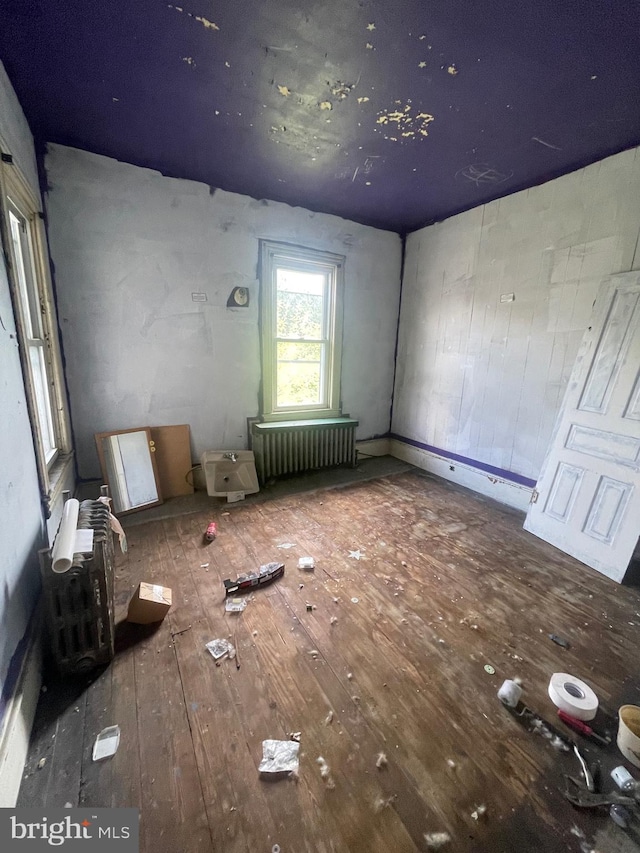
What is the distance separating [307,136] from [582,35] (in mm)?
1451

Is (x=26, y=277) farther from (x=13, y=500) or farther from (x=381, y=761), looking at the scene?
(x=381, y=761)

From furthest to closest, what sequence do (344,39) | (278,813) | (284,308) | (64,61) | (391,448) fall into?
(391,448) < (284,308) < (64,61) < (344,39) < (278,813)

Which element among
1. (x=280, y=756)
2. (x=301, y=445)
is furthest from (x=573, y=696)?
(x=301, y=445)

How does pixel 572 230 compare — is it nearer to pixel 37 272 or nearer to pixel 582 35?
pixel 582 35

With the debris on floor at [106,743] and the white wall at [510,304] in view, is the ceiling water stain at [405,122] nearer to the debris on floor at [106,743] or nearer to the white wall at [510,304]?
the white wall at [510,304]

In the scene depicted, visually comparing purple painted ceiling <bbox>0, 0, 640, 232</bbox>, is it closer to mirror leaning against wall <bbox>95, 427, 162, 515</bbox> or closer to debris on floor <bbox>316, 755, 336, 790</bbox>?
mirror leaning against wall <bbox>95, 427, 162, 515</bbox>

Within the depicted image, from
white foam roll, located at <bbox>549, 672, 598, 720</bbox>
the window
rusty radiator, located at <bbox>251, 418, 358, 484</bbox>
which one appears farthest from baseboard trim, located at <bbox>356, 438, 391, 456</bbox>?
white foam roll, located at <bbox>549, 672, 598, 720</bbox>

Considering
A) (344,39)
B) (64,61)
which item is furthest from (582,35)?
(64,61)

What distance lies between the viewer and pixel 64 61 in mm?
1691

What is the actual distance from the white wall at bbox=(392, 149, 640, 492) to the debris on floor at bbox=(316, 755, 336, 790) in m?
2.63

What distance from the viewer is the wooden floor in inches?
40.9

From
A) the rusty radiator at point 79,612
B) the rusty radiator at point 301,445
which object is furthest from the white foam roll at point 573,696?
the rusty radiator at point 301,445

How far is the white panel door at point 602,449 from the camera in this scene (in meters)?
2.21

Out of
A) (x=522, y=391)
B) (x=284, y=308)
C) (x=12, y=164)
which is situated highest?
(x=12, y=164)
